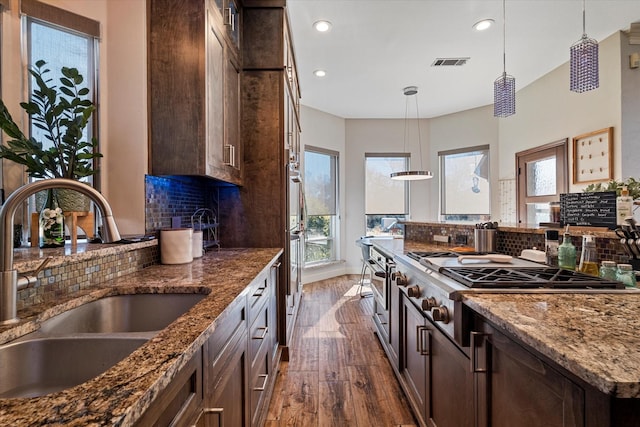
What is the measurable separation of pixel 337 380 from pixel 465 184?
4.55 metres

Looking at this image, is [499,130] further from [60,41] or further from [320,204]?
[60,41]

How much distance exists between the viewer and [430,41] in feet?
10.7

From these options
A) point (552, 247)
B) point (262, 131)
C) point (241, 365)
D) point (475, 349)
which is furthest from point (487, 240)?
point (262, 131)

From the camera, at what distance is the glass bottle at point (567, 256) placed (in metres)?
1.40

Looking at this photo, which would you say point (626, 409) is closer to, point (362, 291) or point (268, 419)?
point (268, 419)

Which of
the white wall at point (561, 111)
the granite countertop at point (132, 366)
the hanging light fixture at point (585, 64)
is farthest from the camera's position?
the white wall at point (561, 111)

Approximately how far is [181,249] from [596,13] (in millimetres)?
4127

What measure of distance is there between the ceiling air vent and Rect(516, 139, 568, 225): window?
166cm

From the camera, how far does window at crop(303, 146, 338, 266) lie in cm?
525

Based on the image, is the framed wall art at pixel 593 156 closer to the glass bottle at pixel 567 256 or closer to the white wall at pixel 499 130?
the white wall at pixel 499 130

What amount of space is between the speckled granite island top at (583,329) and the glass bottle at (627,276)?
0.42 feet

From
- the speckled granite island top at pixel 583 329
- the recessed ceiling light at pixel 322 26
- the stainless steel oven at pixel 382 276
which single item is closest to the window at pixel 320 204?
the recessed ceiling light at pixel 322 26

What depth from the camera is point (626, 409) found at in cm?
56

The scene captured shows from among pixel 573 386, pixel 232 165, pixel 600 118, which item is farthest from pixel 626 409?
pixel 600 118
